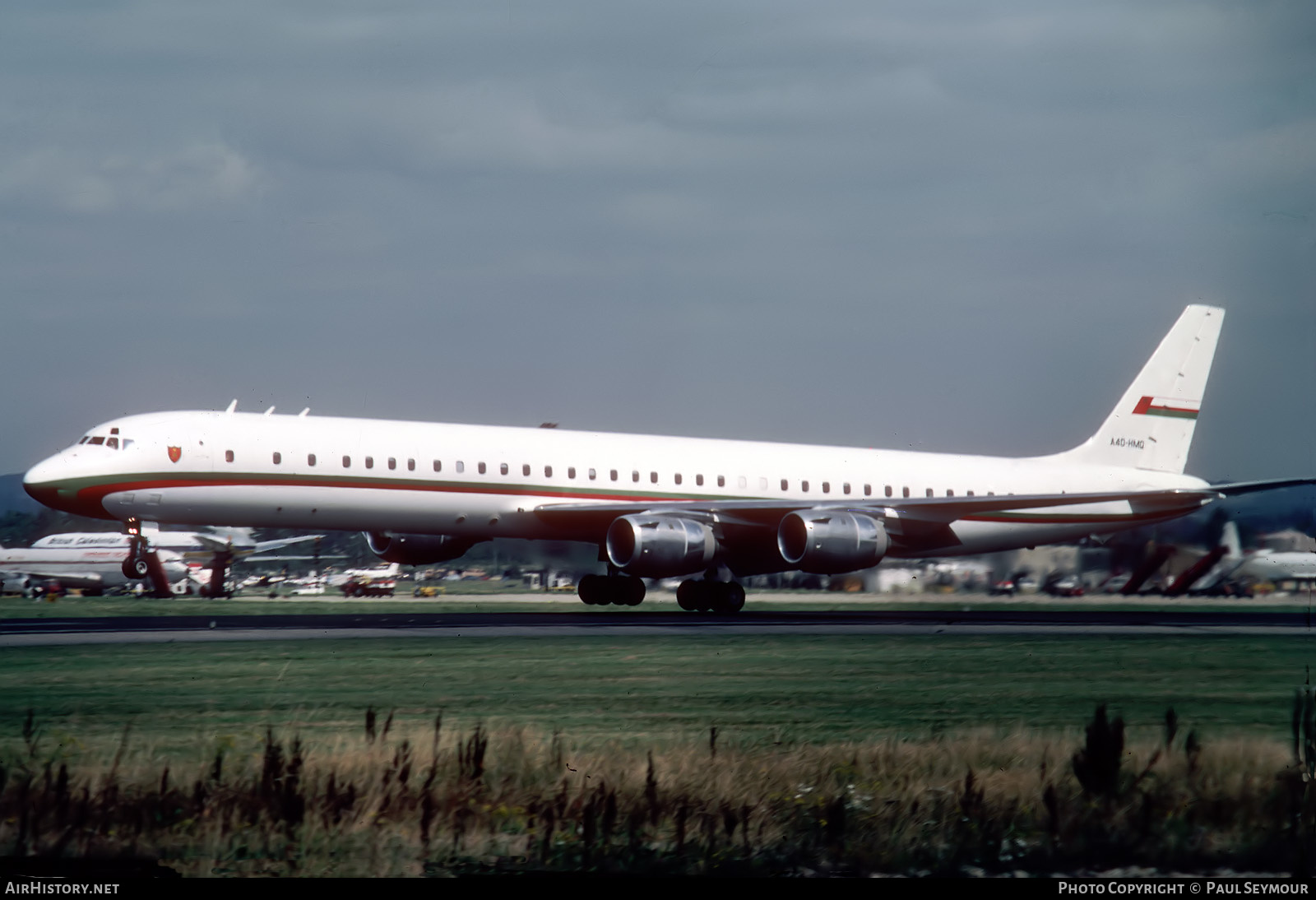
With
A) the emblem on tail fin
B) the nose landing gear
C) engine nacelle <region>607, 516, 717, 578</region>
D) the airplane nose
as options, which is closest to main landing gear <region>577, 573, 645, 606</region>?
engine nacelle <region>607, 516, 717, 578</region>

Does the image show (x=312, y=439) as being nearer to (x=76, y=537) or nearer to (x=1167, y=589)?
(x=1167, y=589)

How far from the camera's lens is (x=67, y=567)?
56094mm

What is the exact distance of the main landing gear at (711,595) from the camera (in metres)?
38.9

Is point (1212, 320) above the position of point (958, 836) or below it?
above

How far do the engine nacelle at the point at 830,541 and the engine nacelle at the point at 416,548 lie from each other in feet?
30.0

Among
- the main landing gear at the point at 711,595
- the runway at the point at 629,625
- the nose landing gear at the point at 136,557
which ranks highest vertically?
the nose landing gear at the point at 136,557

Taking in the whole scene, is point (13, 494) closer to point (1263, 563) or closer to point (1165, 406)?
point (1263, 563)

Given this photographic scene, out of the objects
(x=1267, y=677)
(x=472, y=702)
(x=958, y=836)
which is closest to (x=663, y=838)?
(x=958, y=836)

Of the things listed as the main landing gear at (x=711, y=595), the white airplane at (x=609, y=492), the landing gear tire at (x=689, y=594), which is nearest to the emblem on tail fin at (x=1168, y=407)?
the white airplane at (x=609, y=492)

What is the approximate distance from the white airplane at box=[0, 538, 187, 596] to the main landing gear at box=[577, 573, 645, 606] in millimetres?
23435

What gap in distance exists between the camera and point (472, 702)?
54.4ft

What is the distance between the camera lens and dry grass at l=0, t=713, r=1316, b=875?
33.3ft

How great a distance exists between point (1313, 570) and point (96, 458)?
28780 millimetres

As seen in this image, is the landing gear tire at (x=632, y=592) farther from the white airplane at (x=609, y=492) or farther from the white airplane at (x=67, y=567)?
the white airplane at (x=67, y=567)
